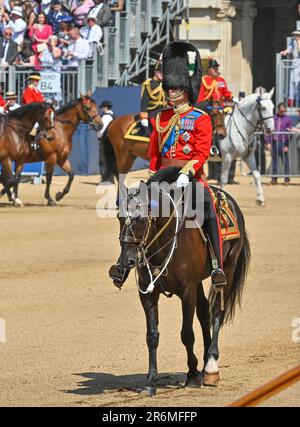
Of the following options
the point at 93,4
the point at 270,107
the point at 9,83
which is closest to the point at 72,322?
the point at 270,107

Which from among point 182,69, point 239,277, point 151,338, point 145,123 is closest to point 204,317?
point 239,277

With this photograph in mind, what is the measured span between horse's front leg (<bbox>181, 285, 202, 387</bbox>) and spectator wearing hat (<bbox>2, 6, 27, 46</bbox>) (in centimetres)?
1924

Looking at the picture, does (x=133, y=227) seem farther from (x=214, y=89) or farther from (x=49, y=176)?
(x=214, y=89)

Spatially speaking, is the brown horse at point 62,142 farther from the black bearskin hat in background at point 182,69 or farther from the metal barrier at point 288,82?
the black bearskin hat in background at point 182,69

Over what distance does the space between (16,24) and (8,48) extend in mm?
694

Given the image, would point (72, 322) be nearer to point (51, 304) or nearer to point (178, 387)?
point (51, 304)

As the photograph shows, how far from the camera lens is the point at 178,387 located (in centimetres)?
892

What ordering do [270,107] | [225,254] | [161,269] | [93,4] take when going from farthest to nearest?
[93,4] → [270,107] → [225,254] → [161,269]

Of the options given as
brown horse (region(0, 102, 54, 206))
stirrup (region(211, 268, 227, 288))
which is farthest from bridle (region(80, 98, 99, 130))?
stirrup (region(211, 268, 227, 288))

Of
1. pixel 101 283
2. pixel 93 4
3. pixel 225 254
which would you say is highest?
pixel 93 4

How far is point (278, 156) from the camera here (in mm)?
26750

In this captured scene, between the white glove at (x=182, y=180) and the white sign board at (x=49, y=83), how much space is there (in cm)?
1779

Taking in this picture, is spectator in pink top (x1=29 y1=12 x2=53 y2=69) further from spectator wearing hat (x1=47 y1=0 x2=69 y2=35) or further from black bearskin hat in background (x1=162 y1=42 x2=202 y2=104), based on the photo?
black bearskin hat in background (x1=162 y1=42 x2=202 y2=104)
